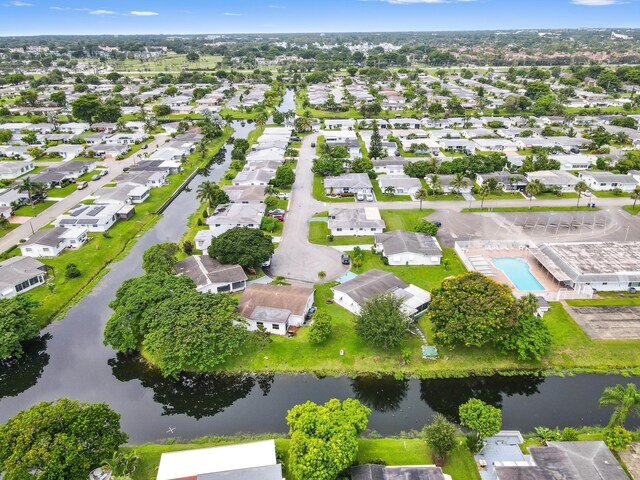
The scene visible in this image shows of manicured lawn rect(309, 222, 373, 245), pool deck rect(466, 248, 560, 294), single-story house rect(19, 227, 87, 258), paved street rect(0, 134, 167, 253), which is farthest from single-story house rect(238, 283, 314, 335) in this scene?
paved street rect(0, 134, 167, 253)

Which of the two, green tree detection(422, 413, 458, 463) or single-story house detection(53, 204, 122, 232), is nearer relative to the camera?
green tree detection(422, 413, 458, 463)

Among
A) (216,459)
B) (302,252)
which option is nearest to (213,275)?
(302,252)

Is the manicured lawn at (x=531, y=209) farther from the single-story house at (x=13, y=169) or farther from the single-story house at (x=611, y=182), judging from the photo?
the single-story house at (x=13, y=169)

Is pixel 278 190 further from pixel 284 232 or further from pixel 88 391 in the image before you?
pixel 88 391

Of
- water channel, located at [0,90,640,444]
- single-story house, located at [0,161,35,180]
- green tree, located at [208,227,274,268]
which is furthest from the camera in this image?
single-story house, located at [0,161,35,180]

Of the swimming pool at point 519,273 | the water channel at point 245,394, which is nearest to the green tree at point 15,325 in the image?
the water channel at point 245,394

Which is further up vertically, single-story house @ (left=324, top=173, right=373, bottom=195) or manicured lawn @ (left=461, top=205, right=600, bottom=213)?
single-story house @ (left=324, top=173, right=373, bottom=195)

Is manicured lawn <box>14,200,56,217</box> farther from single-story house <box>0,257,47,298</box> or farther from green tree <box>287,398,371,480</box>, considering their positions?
green tree <box>287,398,371,480</box>
